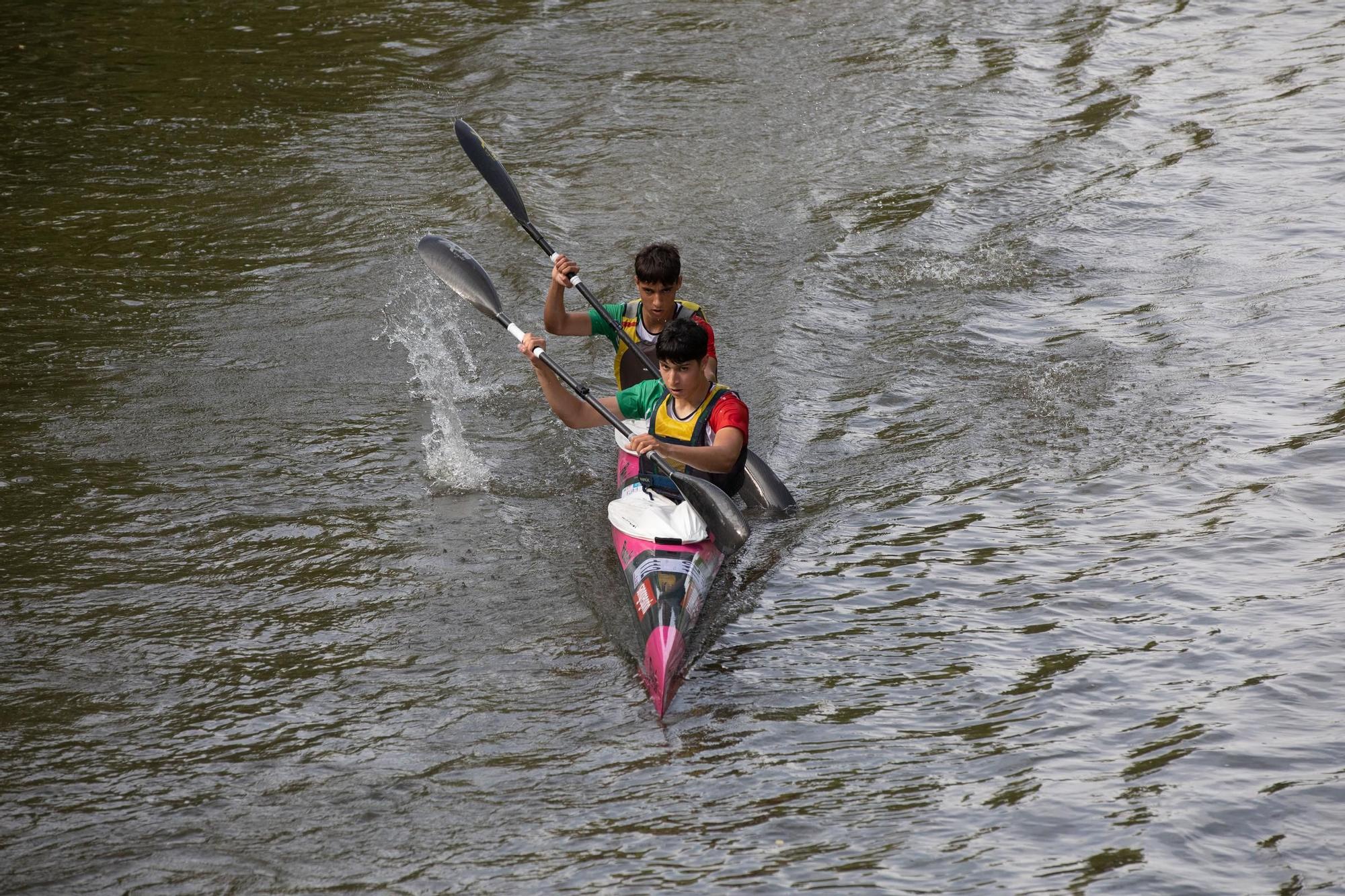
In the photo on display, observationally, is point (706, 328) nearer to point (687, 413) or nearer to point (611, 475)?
point (687, 413)

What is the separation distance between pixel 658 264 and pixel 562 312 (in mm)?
685

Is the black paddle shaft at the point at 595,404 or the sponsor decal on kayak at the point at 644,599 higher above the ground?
the black paddle shaft at the point at 595,404

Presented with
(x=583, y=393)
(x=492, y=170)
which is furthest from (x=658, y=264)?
(x=492, y=170)

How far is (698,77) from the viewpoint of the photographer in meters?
12.6

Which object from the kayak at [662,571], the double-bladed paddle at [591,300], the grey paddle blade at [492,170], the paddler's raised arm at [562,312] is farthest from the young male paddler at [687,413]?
the grey paddle blade at [492,170]

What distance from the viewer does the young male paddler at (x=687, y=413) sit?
5383 mm

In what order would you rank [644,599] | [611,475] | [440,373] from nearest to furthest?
[644,599] → [611,475] → [440,373]

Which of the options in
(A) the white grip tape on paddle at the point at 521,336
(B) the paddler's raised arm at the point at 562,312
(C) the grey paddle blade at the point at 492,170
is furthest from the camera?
(C) the grey paddle blade at the point at 492,170

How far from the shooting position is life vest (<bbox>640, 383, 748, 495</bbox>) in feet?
18.6

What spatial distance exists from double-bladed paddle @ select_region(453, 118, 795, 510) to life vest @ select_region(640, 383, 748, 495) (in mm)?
323

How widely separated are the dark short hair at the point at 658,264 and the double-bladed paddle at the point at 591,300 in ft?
1.35

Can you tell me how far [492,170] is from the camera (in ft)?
24.4

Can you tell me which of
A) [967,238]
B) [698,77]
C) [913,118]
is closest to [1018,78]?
[913,118]

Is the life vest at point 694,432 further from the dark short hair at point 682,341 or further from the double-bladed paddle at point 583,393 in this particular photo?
the dark short hair at point 682,341
